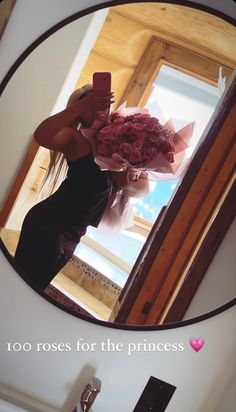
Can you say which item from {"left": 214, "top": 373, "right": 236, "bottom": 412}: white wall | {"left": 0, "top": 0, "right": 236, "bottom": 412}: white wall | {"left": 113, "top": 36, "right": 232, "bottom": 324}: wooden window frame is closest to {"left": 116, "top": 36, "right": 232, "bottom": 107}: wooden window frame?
{"left": 113, "top": 36, "right": 232, "bottom": 324}: wooden window frame

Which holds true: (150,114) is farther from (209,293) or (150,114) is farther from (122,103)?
(209,293)

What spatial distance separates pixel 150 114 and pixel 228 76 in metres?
0.16

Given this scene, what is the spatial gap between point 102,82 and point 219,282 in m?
0.45

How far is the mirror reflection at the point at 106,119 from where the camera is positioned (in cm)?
90

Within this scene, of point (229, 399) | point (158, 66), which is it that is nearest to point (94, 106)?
point (158, 66)

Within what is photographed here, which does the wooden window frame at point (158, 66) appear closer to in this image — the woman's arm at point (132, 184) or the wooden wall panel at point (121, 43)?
the wooden wall panel at point (121, 43)

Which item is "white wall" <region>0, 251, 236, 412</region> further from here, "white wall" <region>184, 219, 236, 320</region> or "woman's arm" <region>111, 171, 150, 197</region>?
"woman's arm" <region>111, 171, 150, 197</region>

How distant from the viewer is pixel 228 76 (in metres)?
0.94

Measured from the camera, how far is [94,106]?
912 mm

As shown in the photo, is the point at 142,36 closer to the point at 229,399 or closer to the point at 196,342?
the point at 196,342

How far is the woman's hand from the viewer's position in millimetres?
910

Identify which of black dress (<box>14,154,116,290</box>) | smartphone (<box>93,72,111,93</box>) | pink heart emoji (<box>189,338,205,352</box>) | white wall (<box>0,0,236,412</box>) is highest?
smartphone (<box>93,72,111,93</box>)

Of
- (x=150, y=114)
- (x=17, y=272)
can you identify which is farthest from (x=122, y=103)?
(x=17, y=272)

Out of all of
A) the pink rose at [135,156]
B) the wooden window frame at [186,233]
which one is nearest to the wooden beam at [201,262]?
the wooden window frame at [186,233]
